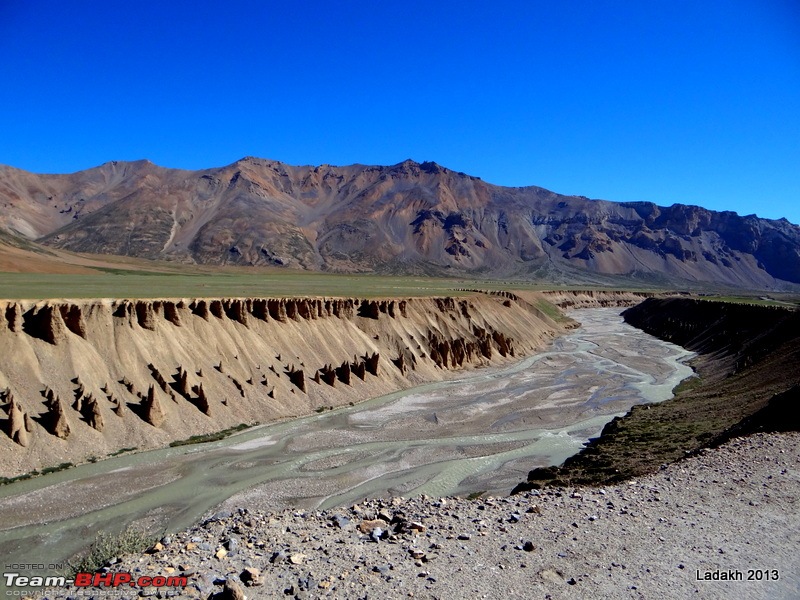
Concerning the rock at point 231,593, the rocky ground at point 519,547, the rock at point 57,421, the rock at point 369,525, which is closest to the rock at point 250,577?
the rocky ground at point 519,547

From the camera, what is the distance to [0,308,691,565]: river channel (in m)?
25.8

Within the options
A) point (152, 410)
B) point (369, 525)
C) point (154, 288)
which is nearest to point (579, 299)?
point (154, 288)

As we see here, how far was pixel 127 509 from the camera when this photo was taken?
26.7m

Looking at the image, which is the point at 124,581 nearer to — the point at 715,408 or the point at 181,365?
the point at 181,365

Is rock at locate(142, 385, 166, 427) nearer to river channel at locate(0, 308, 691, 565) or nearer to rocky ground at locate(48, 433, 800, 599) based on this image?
river channel at locate(0, 308, 691, 565)

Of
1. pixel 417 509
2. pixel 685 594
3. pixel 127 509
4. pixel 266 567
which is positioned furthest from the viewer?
pixel 127 509

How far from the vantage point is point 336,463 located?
1353 inches

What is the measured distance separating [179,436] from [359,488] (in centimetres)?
1432

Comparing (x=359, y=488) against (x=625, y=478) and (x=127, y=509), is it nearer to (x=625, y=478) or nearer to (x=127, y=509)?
(x=127, y=509)

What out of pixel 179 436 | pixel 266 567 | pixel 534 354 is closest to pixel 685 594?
pixel 266 567

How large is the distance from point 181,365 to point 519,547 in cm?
3440

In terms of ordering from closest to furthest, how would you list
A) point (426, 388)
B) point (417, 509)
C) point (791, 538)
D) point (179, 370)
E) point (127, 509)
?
point (791, 538) < point (417, 509) < point (127, 509) < point (179, 370) < point (426, 388)

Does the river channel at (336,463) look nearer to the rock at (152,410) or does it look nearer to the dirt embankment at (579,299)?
the rock at (152,410)

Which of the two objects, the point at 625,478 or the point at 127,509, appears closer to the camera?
the point at 625,478
